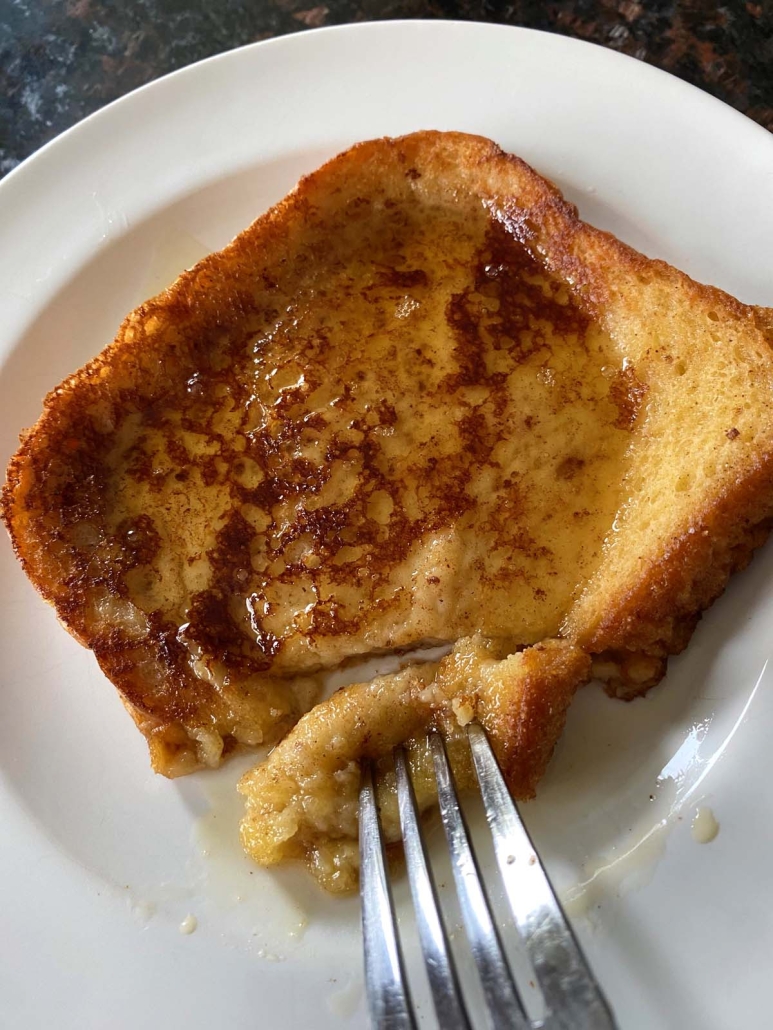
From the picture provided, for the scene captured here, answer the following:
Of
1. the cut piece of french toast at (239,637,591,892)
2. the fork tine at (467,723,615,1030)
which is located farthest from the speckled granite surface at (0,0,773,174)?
the fork tine at (467,723,615,1030)

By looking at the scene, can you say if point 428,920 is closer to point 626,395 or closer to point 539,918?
point 539,918

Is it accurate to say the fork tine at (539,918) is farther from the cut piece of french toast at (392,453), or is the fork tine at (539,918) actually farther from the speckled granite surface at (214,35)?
the speckled granite surface at (214,35)

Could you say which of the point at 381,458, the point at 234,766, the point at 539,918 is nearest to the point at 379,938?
the point at 539,918

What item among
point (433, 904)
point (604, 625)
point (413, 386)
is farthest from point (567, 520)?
point (433, 904)

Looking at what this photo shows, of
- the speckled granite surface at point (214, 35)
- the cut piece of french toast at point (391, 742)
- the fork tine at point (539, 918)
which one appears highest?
the speckled granite surface at point (214, 35)

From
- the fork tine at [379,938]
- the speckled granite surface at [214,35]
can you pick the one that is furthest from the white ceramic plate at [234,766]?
the speckled granite surface at [214,35]

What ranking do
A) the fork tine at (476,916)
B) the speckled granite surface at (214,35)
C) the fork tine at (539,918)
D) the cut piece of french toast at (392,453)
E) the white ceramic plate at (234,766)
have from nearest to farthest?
1. the fork tine at (539,918)
2. the fork tine at (476,916)
3. the white ceramic plate at (234,766)
4. the cut piece of french toast at (392,453)
5. the speckled granite surface at (214,35)
